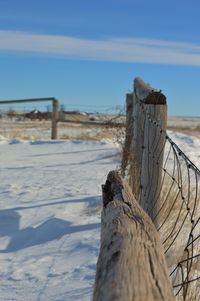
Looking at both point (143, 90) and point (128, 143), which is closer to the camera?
point (143, 90)

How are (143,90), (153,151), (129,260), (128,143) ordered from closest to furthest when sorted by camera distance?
(129,260) < (153,151) < (143,90) < (128,143)

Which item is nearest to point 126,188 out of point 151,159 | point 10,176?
point 151,159

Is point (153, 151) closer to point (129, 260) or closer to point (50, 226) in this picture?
point (50, 226)

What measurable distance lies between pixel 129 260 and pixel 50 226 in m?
4.60

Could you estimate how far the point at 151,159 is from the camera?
15.8ft

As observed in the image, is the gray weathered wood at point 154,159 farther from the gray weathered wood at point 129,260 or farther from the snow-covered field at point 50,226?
the gray weathered wood at point 129,260

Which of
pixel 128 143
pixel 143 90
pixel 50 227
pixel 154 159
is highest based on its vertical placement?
pixel 143 90

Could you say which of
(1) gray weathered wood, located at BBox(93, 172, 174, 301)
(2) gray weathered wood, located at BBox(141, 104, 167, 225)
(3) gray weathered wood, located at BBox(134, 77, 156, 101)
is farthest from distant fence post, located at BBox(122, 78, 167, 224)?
(1) gray weathered wood, located at BBox(93, 172, 174, 301)

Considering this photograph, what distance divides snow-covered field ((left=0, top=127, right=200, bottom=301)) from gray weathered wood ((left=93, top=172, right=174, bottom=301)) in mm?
1894

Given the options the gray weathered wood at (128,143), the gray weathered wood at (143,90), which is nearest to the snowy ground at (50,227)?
the gray weathered wood at (128,143)

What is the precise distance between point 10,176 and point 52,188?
67.7 inches

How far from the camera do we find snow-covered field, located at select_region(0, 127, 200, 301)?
194 inches

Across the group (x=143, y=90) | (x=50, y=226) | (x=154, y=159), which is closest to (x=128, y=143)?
(x=50, y=226)

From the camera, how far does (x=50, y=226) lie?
6.69 m
